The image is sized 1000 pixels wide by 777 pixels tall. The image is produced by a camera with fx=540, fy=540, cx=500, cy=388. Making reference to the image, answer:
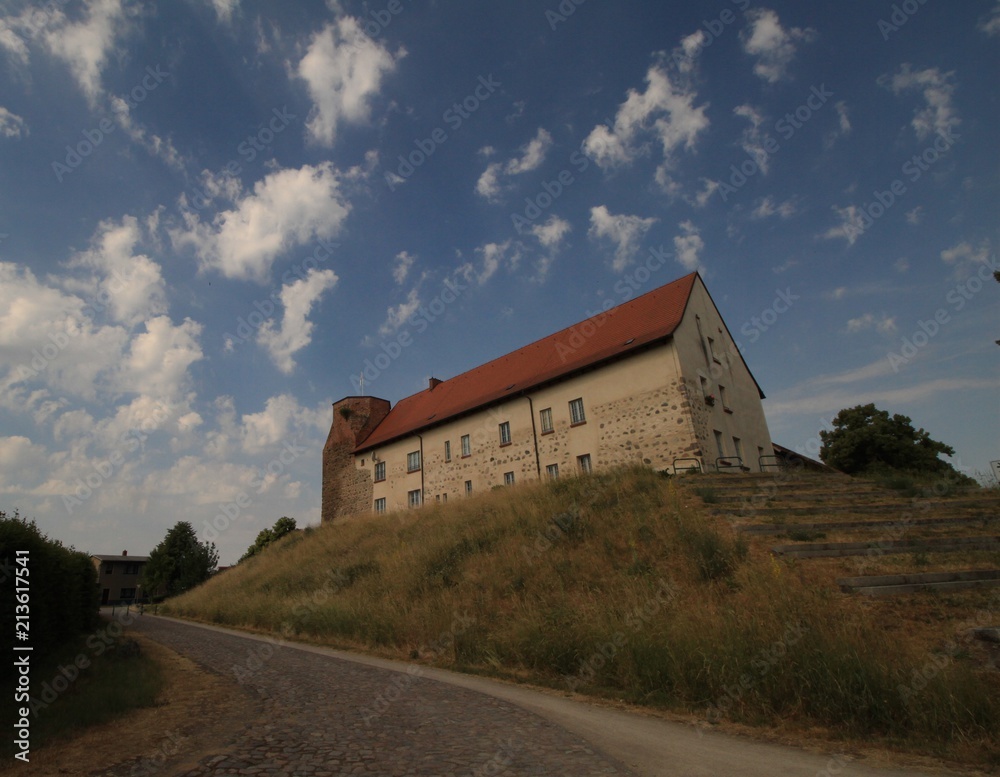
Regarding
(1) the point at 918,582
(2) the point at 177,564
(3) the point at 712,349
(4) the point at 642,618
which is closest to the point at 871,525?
(1) the point at 918,582

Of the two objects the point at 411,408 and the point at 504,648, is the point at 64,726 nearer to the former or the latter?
the point at 504,648

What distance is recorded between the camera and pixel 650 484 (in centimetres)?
1600

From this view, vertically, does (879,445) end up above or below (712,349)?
below

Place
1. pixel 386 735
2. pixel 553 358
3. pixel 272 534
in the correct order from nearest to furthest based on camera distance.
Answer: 1. pixel 386 735
2. pixel 553 358
3. pixel 272 534

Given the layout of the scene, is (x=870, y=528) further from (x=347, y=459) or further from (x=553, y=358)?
(x=347, y=459)

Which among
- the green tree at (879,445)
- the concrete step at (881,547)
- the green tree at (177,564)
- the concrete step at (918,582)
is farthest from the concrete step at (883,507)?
the green tree at (177,564)

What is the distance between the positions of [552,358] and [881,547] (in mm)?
18391

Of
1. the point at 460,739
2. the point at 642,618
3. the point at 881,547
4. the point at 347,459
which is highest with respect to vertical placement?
the point at 347,459

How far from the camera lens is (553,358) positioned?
2758 centimetres

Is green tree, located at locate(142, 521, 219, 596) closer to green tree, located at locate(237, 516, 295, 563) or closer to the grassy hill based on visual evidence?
green tree, located at locate(237, 516, 295, 563)

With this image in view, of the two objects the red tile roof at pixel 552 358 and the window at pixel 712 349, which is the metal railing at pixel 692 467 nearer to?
the red tile roof at pixel 552 358

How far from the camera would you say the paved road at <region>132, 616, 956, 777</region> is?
446cm

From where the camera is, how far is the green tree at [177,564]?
50.0 metres

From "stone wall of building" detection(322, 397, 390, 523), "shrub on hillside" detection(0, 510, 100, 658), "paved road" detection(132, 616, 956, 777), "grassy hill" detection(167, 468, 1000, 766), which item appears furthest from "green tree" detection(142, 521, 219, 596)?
"paved road" detection(132, 616, 956, 777)
